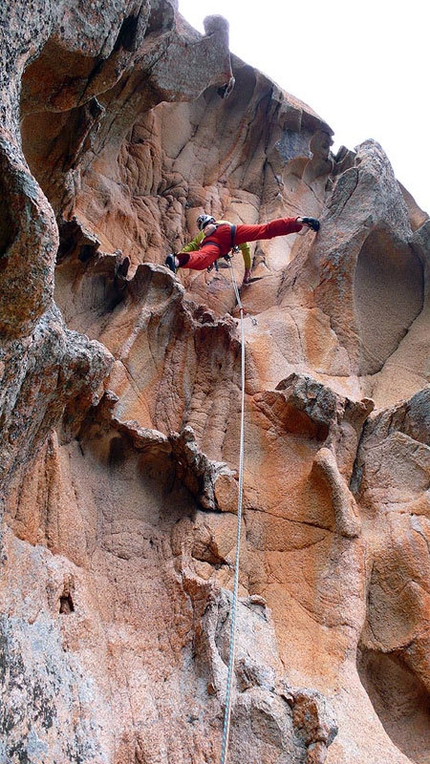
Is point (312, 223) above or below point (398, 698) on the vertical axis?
above

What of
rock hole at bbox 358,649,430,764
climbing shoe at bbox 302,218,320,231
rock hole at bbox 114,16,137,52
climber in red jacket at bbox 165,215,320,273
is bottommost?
rock hole at bbox 358,649,430,764

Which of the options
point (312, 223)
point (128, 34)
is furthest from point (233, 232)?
point (128, 34)

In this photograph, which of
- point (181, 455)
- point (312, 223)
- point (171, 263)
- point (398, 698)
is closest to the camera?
point (398, 698)

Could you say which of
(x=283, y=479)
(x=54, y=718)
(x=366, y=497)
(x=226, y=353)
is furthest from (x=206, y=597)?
(x=226, y=353)

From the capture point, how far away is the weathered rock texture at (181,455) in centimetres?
339

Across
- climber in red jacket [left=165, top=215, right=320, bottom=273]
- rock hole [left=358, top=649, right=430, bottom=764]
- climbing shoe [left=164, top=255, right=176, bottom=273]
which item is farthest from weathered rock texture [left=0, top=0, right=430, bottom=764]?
climbing shoe [left=164, top=255, right=176, bottom=273]

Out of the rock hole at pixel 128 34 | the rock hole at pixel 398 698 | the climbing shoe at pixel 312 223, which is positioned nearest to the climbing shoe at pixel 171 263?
the climbing shoe at pixel 312 223

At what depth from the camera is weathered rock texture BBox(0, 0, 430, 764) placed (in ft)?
11.1

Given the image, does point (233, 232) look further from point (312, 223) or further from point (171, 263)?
point (171, 263)

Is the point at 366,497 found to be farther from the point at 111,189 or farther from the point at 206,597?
the point at 111,189

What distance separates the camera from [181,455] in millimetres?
5098

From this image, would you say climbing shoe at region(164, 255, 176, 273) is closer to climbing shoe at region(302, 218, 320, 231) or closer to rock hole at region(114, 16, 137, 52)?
climbing shoe at region(302, 218, 320, 231)

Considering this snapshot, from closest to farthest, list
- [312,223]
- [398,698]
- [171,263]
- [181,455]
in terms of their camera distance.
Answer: [398,698]
[181,455]
[171,263]
[312,223]

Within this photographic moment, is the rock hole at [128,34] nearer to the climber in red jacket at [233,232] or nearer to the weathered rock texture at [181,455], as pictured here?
the weathered rock texture at [181,455]
